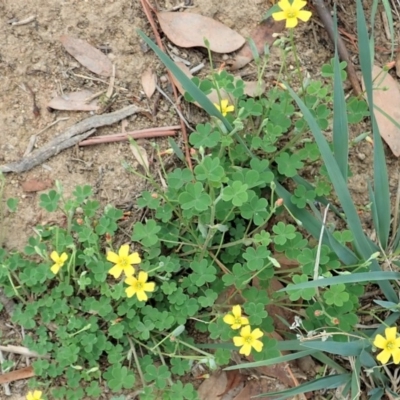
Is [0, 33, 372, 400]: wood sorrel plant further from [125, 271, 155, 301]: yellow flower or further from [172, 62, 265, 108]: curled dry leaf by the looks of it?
[172, 62, 265, 108]: curled dry leaf

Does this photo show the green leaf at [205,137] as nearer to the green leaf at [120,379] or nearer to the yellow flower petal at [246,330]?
the yellow flower petal at [246,330]

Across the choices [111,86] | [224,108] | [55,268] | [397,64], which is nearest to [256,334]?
[55,268]

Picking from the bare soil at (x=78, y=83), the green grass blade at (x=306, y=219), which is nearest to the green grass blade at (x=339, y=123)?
the green grass blade at (x=306, y=219)

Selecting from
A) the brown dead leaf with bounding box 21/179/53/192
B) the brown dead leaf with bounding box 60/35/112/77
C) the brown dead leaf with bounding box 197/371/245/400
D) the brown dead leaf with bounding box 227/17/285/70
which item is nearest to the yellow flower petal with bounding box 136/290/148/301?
the brown dead leaf with bounding box 197/371/245/400

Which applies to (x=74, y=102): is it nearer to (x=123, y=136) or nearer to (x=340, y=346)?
(x=123, y=136)

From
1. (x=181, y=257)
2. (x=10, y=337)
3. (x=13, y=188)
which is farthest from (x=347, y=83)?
(x=10, y=337)
